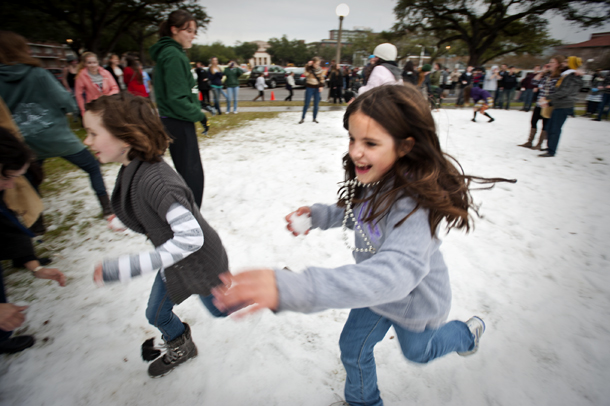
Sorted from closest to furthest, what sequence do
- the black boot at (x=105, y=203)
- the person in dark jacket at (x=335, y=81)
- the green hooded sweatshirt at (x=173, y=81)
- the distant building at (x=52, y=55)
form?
the green hooded sweatshirt at (x=173, y=81) → the black boot at (x=105, y=203) → the person in dark jacket at (x=335, y=81) → the distant building at (x=52, y=55)

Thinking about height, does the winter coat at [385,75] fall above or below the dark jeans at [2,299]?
above

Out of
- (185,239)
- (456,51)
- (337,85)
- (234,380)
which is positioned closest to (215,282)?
(185,239)

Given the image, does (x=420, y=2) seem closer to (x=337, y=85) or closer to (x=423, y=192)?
(x=337, y=85)

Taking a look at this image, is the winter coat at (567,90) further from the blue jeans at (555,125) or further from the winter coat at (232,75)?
the winter coat at (232,75)

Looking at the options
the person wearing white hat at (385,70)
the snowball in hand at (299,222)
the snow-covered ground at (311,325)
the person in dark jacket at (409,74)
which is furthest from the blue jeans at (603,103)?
the snowball in hand at (299,222)

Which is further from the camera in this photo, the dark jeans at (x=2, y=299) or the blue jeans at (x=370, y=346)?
the dark jeans at (x=2, y=299)

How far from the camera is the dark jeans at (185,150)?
2.91 metres

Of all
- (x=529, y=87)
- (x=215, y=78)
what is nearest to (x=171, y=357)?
(x=215, y=78)

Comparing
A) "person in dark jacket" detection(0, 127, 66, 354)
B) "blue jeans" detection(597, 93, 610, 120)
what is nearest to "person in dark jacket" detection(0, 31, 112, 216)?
"person in dark jacket" detection(0, 127, 66, 354)

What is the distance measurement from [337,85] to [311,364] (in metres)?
12.3

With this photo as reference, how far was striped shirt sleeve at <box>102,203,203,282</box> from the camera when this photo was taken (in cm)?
126

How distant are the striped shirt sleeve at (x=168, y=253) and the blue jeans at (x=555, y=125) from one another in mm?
6933

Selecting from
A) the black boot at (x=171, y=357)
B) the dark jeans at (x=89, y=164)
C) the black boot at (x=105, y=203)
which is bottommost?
the black boot at (x=171, y=357)

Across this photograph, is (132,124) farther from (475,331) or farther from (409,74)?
(409,74)
